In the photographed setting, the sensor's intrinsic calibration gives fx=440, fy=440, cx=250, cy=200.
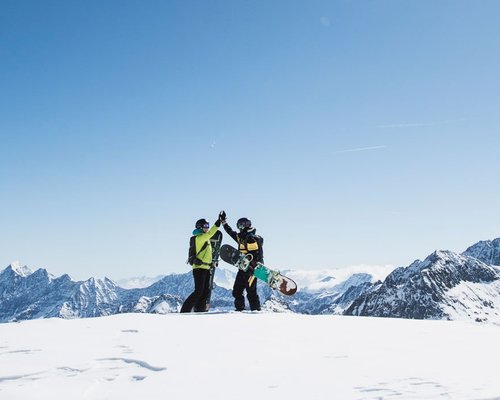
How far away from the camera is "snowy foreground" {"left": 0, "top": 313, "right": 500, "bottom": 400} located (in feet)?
16.2

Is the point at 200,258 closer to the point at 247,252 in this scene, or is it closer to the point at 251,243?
the point at 247,252

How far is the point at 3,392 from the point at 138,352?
2162mm

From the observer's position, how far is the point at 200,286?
47.7ft

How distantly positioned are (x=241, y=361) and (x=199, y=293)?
27.7 ft

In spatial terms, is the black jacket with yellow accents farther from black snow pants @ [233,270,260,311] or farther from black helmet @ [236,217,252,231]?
black snow pants @ [233,270,260,311]

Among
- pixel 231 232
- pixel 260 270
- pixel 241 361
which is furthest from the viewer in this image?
pixel 260 270

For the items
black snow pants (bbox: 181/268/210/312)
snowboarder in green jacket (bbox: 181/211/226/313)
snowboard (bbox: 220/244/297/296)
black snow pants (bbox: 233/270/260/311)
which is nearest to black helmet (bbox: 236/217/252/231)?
snowboarder in green jacket (bbox: 181/211/226/313)

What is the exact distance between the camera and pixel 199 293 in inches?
575

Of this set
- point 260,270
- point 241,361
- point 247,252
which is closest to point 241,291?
point 260,270

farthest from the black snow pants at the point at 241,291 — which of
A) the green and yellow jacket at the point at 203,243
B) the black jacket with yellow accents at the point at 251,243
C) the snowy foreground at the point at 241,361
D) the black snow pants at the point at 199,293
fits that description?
the snowy foreground at the point at 241,361

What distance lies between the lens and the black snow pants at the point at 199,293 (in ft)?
47.7

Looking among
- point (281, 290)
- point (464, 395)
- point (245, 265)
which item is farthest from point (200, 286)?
point (464, 395)

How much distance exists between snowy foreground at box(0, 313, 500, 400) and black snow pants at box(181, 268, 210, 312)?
4454 millimetres

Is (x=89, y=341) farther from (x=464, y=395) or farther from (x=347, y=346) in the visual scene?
(x=464, y=395)
